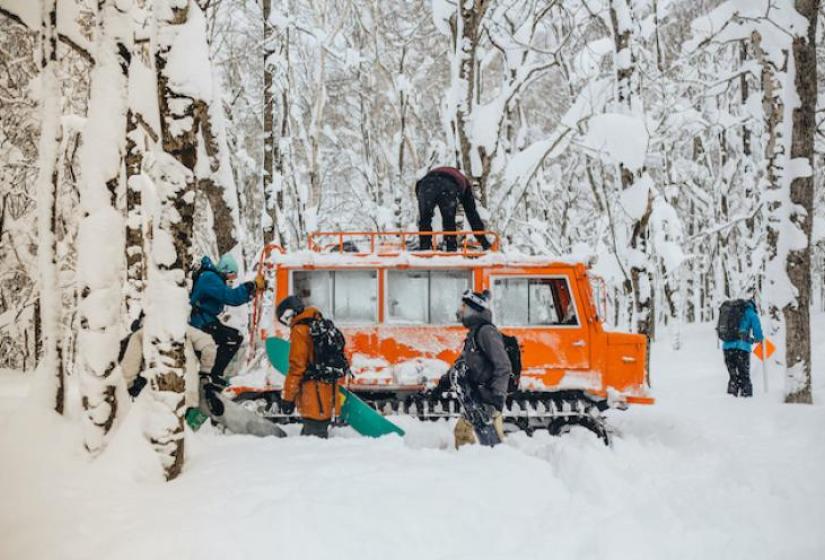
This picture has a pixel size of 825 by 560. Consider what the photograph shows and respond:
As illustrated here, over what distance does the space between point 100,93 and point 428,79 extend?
1643cm

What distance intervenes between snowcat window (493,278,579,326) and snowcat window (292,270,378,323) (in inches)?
61.6

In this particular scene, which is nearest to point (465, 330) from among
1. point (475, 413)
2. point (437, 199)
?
point (475, 413)

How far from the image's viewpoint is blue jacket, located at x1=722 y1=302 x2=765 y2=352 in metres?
10.1

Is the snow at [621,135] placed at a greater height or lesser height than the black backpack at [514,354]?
greater

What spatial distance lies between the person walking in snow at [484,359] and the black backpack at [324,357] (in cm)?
127

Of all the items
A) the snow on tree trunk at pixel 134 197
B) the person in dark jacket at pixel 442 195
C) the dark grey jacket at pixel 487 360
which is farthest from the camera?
the person in dark jacket at pixel 442 195

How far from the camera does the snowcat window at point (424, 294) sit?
759 centimetres

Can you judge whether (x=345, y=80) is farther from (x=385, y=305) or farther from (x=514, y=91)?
(x=385, y=305)

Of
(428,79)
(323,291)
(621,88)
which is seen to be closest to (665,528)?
(323,291)

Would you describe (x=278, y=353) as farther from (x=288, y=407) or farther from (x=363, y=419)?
(x=363, y=419)

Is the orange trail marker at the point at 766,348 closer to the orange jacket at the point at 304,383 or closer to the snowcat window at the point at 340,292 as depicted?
the snowcat window at the point at 340,292

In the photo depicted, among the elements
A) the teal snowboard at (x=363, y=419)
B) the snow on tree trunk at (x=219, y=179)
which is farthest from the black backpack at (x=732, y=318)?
the snow on tree trunk at (x=219, y=179)

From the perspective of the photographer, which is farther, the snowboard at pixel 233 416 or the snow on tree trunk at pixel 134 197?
the snowboard at pixel 233 416

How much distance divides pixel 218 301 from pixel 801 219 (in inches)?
315
